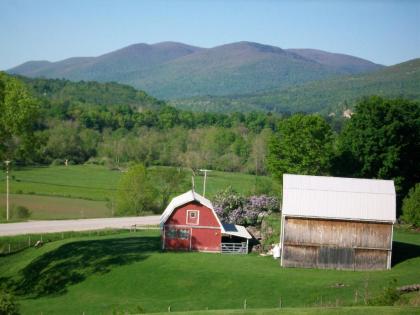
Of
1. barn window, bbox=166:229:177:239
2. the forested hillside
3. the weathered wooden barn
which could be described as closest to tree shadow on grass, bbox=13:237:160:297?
barn window, bbox=166:229:177:239

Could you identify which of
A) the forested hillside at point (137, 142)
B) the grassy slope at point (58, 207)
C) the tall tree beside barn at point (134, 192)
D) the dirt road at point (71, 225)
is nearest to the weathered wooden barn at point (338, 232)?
the dirt road at point (71, 225)

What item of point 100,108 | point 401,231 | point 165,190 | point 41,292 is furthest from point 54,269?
point 100,108

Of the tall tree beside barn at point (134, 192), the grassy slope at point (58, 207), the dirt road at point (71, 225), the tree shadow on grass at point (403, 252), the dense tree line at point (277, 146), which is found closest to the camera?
the tree shadow on grass at point (403, 252)

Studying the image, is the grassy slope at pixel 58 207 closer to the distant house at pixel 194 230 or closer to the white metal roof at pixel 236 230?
the white metal roof at pixel 236 230

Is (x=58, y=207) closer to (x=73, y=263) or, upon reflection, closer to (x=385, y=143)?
(x=73, y=263)

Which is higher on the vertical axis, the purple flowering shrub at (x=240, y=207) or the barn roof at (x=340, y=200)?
the barn roof at (x=340, y=200)

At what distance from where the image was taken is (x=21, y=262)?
54812mm

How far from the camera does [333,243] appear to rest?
4662 cm

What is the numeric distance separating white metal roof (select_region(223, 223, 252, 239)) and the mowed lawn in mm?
3018

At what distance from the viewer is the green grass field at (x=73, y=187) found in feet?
275

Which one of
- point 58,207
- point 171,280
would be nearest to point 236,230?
point 171,280

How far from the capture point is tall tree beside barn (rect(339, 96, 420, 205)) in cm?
6825

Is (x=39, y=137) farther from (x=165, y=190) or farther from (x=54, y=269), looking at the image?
(x=165, y=190)

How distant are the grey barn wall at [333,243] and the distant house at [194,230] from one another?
705 cm
